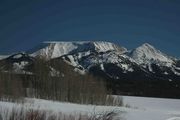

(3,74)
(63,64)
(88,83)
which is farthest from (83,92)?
(3,74)

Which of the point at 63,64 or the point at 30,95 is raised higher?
the point at 63,64

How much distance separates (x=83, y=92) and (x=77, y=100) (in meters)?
1.28

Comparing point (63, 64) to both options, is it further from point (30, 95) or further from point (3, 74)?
point (3, 74)

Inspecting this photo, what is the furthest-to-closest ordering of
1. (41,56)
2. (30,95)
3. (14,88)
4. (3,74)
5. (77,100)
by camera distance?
1. (41,56)
2. (77,100)
3. (30,95)
4. (3,74)
5. (14,88)

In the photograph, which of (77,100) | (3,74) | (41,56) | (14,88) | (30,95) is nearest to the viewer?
(14,88)

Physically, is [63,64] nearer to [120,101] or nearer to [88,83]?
[88,83]

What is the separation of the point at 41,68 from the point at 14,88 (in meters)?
8.52

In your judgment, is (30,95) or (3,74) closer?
(3,74)

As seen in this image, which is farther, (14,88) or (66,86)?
(66,86)

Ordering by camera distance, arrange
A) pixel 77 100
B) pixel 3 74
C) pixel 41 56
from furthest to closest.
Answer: pixel 41 56, pixel 77 100, pixel 3 74

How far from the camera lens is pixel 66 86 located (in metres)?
33.9

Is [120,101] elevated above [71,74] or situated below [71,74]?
below

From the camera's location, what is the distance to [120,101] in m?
32.3

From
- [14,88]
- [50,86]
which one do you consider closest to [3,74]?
[14,88]
